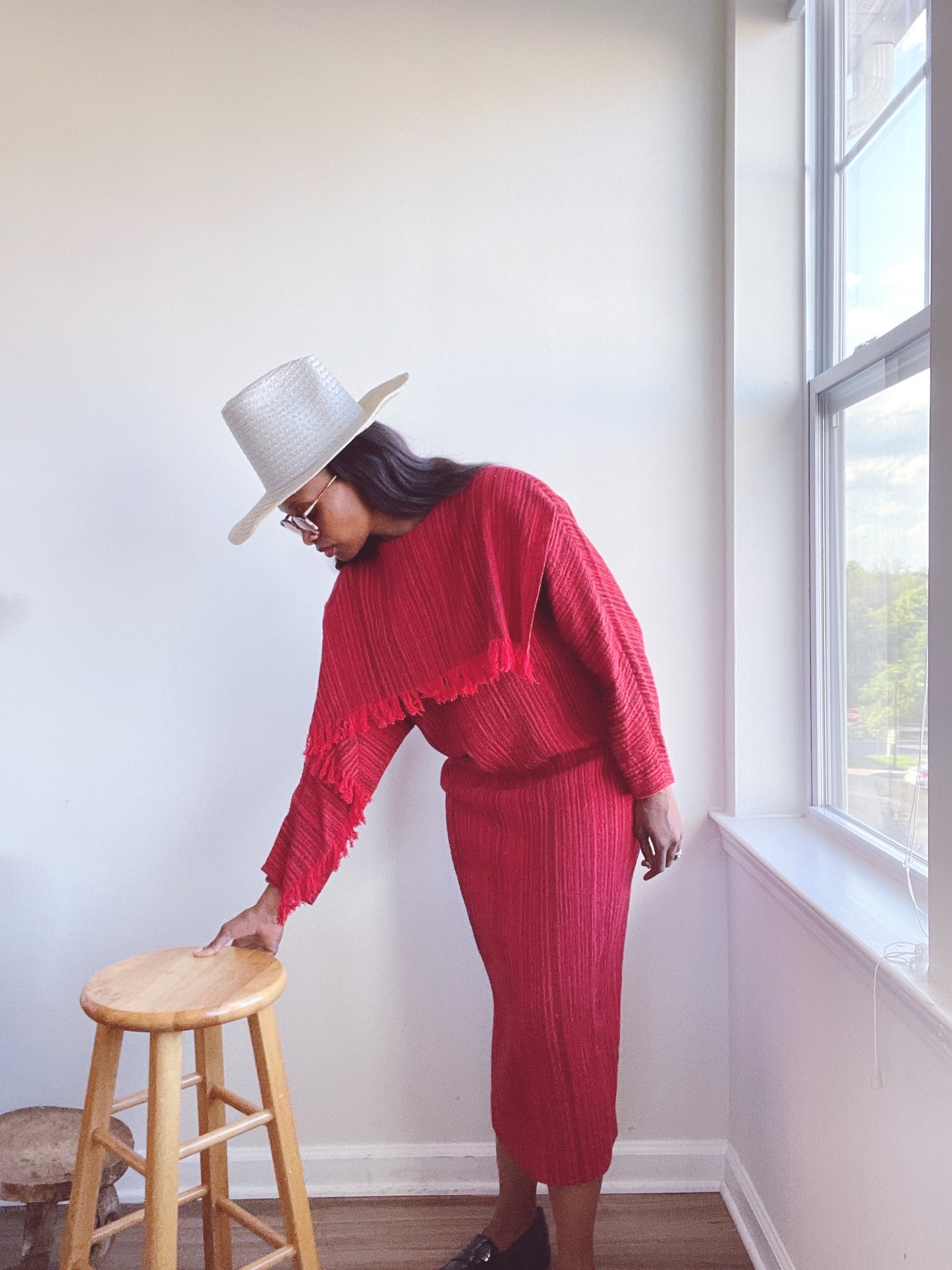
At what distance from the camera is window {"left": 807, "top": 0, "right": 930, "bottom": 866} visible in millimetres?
1442

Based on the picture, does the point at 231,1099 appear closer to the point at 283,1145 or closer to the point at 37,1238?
the point at 283,1145

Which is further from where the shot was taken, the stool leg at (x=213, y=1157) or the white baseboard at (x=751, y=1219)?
the white baseboard at (x=751, y=1219)

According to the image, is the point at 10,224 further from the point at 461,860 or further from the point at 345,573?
the point at 461,860

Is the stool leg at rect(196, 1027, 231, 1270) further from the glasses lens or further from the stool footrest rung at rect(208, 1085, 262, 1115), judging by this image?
the glasses lens

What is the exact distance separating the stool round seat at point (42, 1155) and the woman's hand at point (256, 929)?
1.31 ft

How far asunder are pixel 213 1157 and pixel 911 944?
1176mm

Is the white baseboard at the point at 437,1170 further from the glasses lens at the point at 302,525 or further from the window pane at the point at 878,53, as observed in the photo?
the window pane at the point at 878,53

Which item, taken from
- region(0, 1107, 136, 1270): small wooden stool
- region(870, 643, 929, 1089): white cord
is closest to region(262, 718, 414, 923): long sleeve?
region(0, 1107, 136, 1270): small wooden stool

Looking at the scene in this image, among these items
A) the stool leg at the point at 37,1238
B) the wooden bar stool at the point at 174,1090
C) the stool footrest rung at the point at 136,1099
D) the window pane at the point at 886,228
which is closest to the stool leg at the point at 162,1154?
Answer: the wooden bar stool at the point at 174,1090

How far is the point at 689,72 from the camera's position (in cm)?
196

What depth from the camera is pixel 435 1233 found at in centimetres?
187

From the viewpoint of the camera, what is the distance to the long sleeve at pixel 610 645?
1434 millimetres

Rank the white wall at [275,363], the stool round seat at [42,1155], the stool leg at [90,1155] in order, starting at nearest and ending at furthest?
the stool leg at [90,1155] → the stool round seat at [42,1155] → the white wall at [275,363]

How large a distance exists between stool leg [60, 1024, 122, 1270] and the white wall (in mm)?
614
